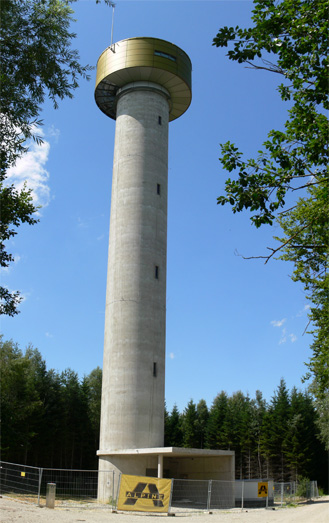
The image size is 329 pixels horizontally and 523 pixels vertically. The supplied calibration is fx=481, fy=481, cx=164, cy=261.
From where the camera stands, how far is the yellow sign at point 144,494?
18969 mm

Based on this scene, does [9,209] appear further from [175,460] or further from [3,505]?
[175,460]

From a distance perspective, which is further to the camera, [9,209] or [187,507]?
[187,507]

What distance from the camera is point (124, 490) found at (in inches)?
757

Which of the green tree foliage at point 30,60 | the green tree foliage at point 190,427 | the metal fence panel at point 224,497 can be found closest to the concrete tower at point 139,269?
the metal fence panel at point 224,497

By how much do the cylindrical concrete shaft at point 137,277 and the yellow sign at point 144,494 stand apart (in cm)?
618

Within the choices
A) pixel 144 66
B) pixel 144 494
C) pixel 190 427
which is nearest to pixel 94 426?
pixel 190 427

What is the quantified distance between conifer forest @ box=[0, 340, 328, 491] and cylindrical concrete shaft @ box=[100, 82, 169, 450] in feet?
38.8

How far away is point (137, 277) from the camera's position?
2820cm

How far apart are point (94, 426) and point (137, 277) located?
3066 cm

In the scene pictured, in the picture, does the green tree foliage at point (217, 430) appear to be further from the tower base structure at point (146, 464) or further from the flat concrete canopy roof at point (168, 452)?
the flat concrete canopy roof at point (168, 452)

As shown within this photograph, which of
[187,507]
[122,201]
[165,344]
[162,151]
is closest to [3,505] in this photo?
[187,507]

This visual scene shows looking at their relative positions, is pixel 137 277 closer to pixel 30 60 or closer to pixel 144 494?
pixel 144 494

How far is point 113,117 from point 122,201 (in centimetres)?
1024

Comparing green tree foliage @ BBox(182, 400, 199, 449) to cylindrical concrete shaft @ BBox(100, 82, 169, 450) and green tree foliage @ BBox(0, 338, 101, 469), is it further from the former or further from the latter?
cylindrical concrete shaft @ BBox(100, 82, 169, 450)
